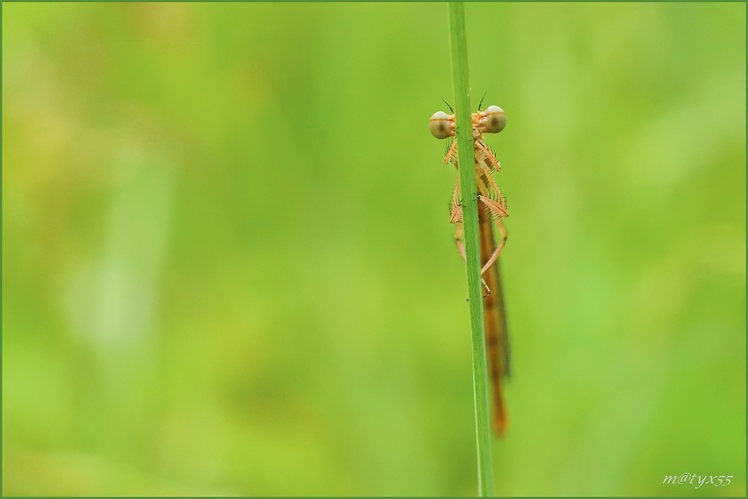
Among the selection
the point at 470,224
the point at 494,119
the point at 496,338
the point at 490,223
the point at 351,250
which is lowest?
the point at 496,338

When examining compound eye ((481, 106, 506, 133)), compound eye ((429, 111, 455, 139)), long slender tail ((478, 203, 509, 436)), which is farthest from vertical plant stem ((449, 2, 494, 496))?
long slender tail ((478, 203, 509, 436))

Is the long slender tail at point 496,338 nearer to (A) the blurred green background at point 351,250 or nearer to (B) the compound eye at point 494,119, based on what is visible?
(A) the blurred green background at point 351,250

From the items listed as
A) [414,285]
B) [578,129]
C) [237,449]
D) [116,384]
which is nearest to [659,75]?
Result: [578,129]

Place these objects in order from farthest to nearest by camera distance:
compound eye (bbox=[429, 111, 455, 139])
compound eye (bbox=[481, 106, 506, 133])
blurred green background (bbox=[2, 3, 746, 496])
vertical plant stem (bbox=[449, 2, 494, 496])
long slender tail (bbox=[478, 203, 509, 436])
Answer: blurred green background (bbox=[2, 3, 746, 496]) → long slender tail (bbox=[478, 203, 509, 436]) → compound eye (bbox=[481, 106, 506, 133]) → compound eye (bbox=[429, 111, 455, 139]) → vertical plant stem (bbox=[449, 2, 494, 496])

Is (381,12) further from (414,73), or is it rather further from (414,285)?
(414,285)

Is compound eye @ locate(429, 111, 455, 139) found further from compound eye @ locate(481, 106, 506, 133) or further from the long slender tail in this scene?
the long slender tail

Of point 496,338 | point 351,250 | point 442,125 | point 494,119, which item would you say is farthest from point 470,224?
point 351,250

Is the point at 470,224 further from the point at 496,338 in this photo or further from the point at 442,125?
the point at 496,338

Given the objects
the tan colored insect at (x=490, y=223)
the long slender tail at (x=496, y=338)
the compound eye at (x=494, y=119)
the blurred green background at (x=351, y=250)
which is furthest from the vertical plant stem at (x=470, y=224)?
the blurred green background at (x=351, y=250)
